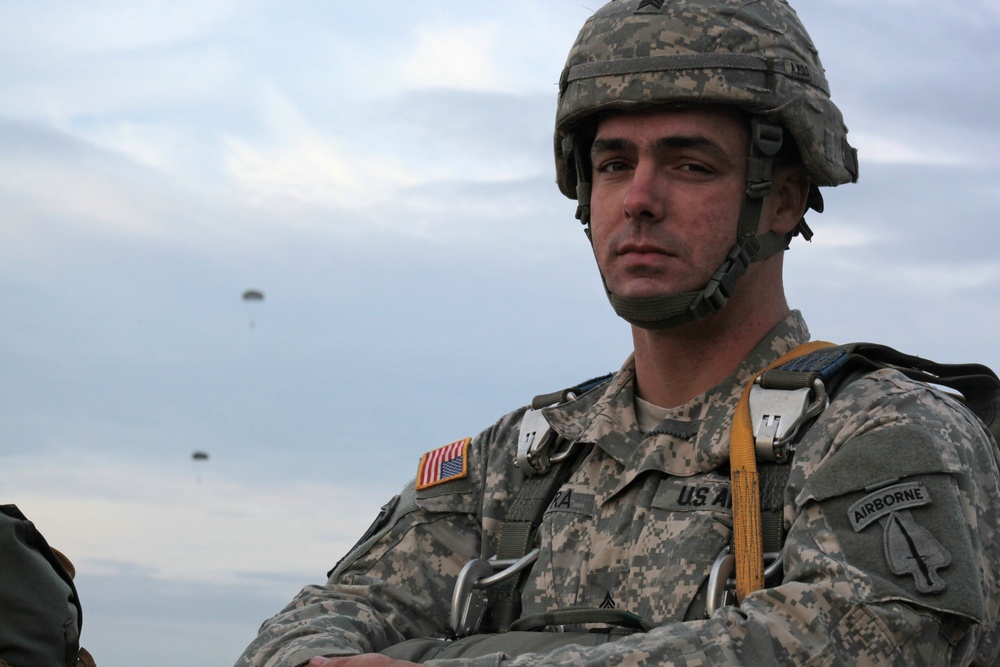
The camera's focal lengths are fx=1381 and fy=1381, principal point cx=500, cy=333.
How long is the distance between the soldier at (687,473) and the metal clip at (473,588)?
0.04 feet

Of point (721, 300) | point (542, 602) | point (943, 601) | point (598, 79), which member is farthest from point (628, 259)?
point (943, 601)

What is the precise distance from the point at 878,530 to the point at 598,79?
2.16 m

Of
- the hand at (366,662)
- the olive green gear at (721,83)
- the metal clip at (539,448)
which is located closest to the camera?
the hand at (366,662)

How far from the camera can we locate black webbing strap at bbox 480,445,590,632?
5.17 meters

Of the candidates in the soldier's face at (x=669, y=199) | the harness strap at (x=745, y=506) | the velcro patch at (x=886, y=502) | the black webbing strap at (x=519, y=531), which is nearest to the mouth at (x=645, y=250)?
the soldier's face at (x=669, y=199)

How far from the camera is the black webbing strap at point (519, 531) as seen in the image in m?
5.17

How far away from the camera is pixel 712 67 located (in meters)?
5.19

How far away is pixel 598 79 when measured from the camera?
5395 millimetres

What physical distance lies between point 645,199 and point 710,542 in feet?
4.19

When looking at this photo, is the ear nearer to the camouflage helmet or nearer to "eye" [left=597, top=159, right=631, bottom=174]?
the camouflage helmet

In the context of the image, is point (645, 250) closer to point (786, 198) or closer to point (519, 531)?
point (786, 198)

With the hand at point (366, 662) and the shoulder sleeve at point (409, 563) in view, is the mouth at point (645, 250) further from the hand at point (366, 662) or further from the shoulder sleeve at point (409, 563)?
the hand at point (366, 662)

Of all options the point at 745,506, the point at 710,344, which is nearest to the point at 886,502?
the point at 745,506

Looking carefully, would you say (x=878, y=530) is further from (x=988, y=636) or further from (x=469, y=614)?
(x=469, y=614)
